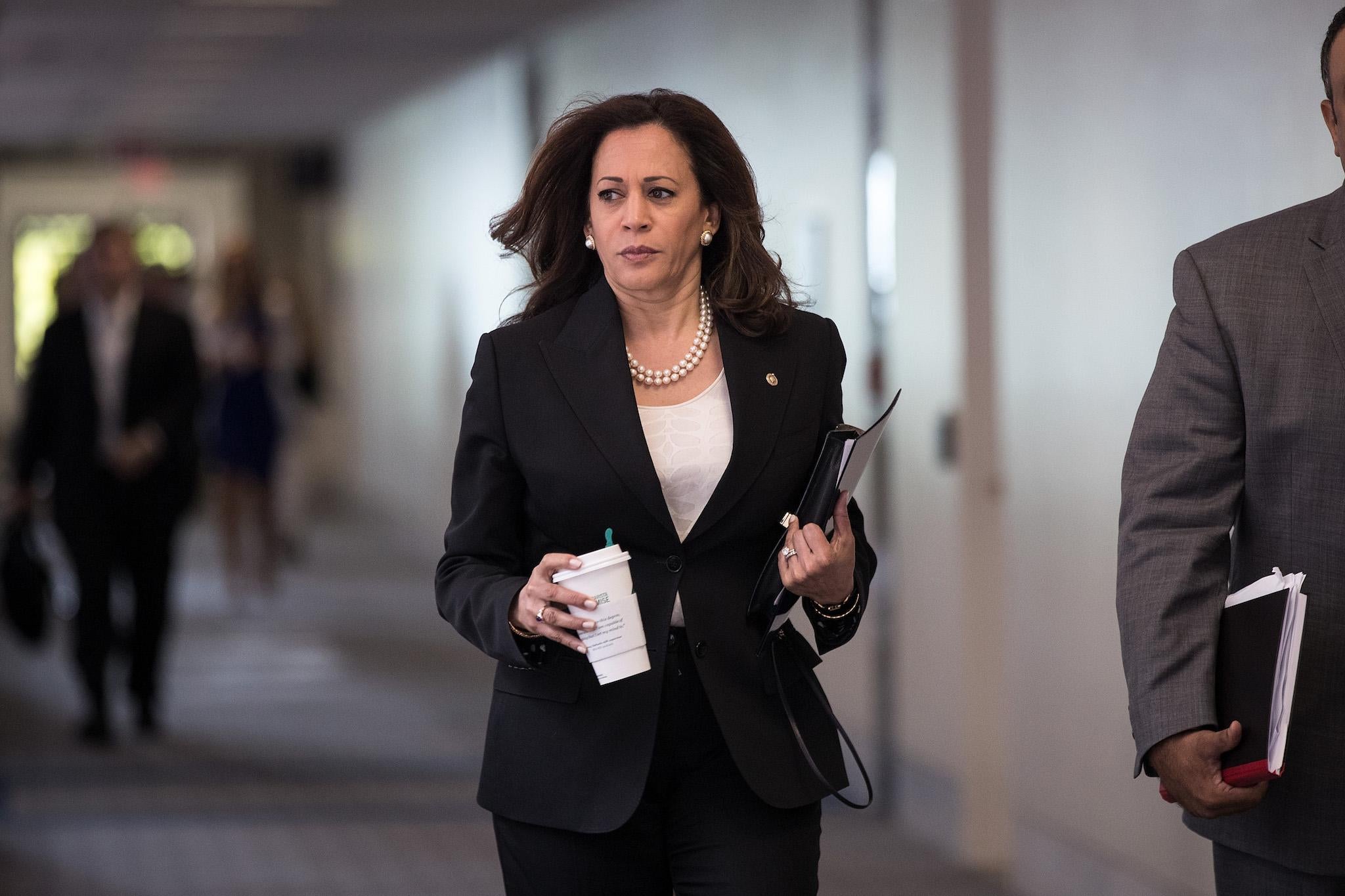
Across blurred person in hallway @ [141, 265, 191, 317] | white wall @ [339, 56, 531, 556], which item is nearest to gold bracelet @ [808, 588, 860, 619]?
blurred person in hallway @ [141, 265, 191, 317]

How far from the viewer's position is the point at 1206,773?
1890 millimetres

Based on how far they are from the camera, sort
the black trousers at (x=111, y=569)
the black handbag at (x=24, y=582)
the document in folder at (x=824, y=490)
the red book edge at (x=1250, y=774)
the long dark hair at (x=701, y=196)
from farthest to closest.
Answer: the black trousers at (x=111, y=569) < the black handbag at (x=24, y=582) < the long dark hair at (x=701, y=196) < the document in folder at (x=824, y=490) < the red book edge at (x=1250, y=774)

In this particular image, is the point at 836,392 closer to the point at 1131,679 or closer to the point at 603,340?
the point at 603,340

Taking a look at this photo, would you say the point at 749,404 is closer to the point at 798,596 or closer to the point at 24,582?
the point at 798,596

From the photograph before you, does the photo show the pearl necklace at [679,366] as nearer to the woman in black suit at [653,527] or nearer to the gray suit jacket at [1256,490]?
the woman in black suit at [653,527]

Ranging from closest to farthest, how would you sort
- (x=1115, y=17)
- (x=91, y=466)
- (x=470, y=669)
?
1. (x=1115, y=17)
2. (x=91, y=466)
3. (x=470, y=669)

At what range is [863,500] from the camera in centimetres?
570

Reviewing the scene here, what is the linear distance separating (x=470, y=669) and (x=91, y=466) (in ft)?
7.37

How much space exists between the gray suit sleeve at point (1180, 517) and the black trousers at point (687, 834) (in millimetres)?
514

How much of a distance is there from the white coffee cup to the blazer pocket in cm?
23

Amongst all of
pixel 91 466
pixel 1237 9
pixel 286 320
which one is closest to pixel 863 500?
pixel 1237 9

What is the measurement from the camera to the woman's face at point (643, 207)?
7.35 feet

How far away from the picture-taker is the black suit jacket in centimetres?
645

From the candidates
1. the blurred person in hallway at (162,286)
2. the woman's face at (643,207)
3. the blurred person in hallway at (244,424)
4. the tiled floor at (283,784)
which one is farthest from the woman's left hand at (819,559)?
the blurred person in hallway at (244,424)
